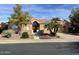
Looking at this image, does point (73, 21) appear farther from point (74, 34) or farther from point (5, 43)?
point (5, 43)

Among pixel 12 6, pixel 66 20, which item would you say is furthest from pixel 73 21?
pixel 12 6

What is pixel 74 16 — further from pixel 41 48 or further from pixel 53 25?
pixel 41 48

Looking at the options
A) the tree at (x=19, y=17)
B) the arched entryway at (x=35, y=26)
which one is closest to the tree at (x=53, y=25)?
the arched entryway at (x=35, y=26)

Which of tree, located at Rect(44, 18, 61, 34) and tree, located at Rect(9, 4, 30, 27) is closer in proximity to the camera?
tree, located at Rect(9, 4, 30, 27)

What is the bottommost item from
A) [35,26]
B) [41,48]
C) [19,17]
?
[41,48]

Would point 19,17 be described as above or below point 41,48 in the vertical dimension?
above

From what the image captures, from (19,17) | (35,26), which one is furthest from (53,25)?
(19,17)

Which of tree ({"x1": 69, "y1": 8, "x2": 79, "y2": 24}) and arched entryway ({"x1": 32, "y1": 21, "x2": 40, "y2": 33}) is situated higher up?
tree ({"x1": 69, "y1": 8, "x2": 79, "y2": 24})

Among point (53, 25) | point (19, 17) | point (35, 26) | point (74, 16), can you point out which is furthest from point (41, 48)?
point (74, 16)

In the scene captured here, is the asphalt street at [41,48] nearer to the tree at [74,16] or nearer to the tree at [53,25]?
the tree at [53,25]

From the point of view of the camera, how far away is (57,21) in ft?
94.0

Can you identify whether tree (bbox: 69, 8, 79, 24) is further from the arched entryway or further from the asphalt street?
the arched entryway

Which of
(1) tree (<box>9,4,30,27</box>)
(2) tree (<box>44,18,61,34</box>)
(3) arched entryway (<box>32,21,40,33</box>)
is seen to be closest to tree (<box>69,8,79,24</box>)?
(2) tree (<box>44,18,61,34</box>)

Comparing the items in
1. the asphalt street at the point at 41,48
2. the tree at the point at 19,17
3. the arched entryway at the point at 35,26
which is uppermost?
the tree at the point at 19,17
